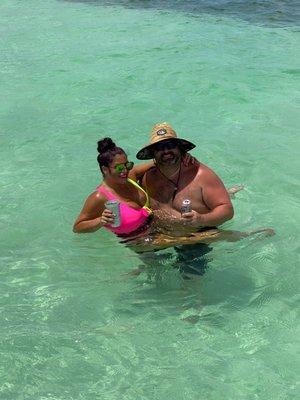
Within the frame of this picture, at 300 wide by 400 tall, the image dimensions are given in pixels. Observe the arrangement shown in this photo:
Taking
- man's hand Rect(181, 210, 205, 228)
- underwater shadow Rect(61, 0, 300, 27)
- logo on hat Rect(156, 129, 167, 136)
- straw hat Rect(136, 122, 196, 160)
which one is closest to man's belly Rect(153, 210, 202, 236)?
man's hand Rect(181, 210, 205, 228)

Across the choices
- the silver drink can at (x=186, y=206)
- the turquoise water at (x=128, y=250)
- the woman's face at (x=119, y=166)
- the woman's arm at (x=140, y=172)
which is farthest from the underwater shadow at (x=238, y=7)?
the silver drink can at (x=186, y=206)

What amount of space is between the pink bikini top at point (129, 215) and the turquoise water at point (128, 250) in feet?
2.08

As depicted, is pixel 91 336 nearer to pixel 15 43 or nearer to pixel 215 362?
pixel 215 362

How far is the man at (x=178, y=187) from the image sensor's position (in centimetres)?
417

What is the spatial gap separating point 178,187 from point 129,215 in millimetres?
456

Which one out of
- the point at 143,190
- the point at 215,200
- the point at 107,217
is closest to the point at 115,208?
the point at 107,217

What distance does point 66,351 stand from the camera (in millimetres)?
4180

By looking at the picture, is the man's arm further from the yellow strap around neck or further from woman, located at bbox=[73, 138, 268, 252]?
the yellow strap around neck

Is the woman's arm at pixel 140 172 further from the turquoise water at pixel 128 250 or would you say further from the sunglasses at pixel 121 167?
the turquoise water at pixel 128 250

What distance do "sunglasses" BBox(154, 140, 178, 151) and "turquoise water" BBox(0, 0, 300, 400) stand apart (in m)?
1.18

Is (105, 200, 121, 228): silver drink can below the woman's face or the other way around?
below

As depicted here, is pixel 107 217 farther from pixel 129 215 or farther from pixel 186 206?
pixel 186 206

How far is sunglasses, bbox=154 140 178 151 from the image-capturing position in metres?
4.14

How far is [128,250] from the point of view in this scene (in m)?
5.34
